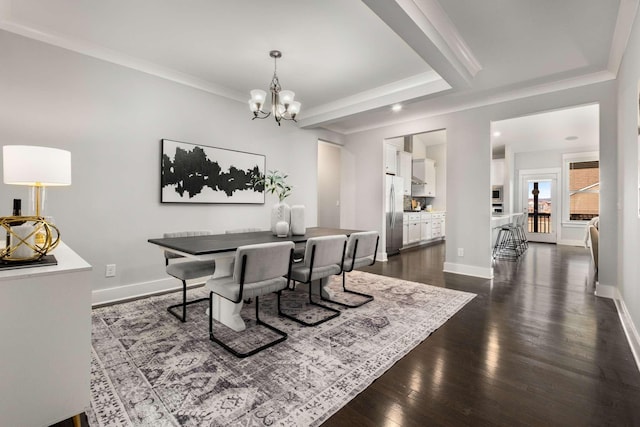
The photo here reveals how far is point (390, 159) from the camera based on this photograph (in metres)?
6.23

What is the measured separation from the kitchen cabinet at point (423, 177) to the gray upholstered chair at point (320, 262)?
5.90 m

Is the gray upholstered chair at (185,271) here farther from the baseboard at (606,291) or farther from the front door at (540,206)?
the front door at (540,206)

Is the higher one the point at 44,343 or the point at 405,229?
the point at 405,229

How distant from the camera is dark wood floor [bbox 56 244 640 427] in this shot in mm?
1538

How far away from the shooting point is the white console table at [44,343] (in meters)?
1.21

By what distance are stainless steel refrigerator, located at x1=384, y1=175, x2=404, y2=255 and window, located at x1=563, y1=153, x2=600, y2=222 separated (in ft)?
17.3

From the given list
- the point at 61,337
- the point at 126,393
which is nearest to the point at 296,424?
the point at 126,393

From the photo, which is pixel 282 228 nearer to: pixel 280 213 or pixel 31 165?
pixel 280 213

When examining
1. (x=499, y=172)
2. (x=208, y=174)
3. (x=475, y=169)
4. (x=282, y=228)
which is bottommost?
(x=282, y=228)

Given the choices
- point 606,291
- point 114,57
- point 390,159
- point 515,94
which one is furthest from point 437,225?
point 114,57

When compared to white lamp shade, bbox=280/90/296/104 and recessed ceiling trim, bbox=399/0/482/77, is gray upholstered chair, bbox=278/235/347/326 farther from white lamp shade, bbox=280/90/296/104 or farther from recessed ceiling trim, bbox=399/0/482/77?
recessed ceiling trim, bbox=399/0/482/77

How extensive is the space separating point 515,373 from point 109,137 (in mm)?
4212

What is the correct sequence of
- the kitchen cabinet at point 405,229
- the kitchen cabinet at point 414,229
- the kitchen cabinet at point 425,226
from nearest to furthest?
the kitchen cabinet at point 405,229
the kitchen cabinet at point 414,229
the kitchen cabinet at point 425,226

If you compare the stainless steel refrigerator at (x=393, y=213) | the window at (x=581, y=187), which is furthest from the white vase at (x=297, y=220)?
the window at (x=581, y=187)
